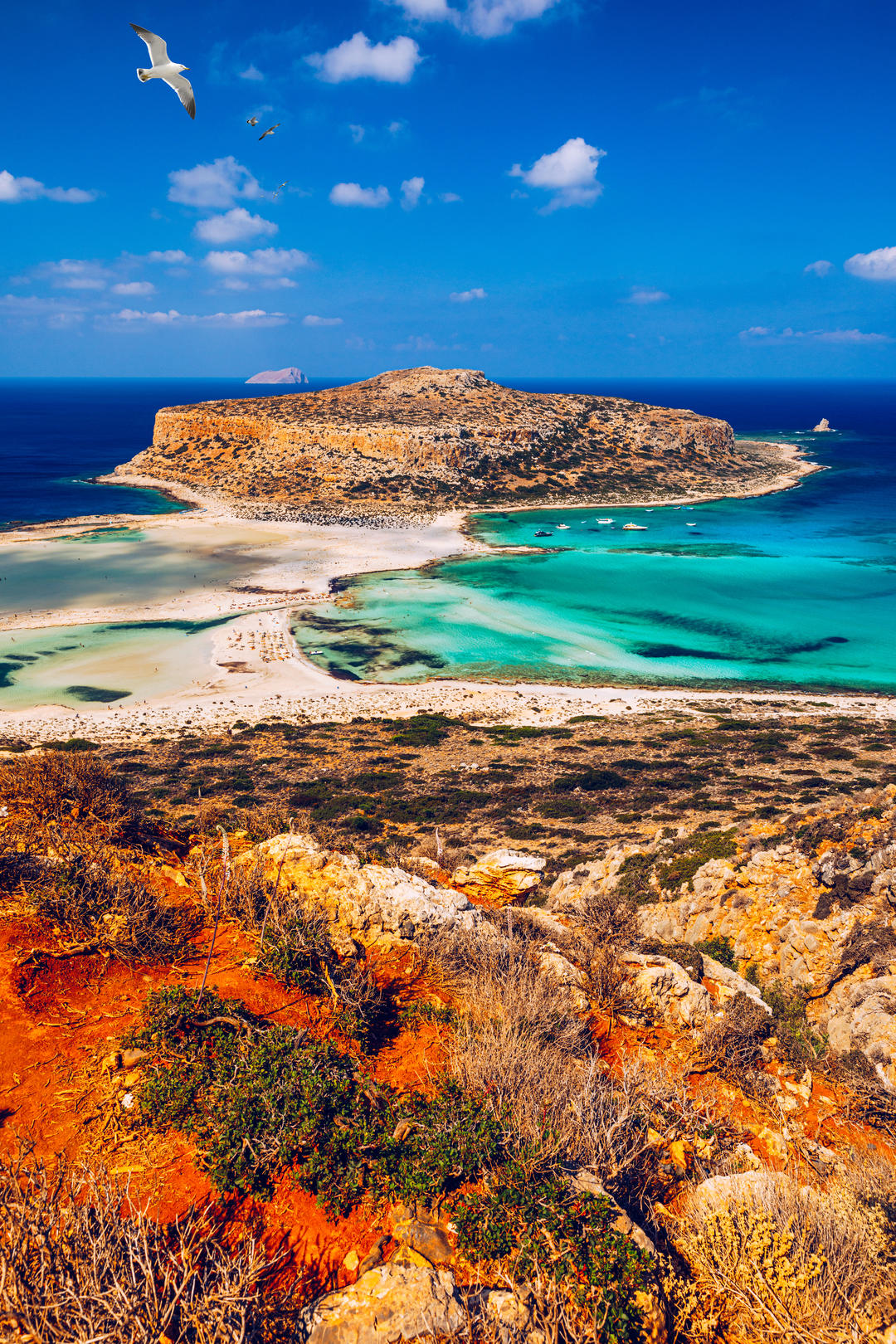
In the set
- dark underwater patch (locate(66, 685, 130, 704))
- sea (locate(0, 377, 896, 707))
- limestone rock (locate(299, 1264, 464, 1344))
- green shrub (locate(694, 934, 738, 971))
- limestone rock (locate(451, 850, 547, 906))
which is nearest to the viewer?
limestone rock (locate(299, 1264, 464, 1344))

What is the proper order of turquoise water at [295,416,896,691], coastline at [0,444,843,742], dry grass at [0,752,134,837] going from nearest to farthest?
dry grass at [0,752,134,837], coastline at [0,444,843,742], turquoise water at [295,416,896,691]

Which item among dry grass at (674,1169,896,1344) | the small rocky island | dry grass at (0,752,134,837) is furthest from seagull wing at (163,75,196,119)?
the small rocky island

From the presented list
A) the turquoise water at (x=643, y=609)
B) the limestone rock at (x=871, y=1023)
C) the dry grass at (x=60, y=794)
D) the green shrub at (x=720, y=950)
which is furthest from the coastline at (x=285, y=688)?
the limestone rock at (x=871, y=1023)

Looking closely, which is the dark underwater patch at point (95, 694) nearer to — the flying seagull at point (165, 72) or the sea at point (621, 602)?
the sea at point (621, 602)

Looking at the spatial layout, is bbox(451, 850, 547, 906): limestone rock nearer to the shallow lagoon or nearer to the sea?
the sea

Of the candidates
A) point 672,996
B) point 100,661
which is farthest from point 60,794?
point 100,661

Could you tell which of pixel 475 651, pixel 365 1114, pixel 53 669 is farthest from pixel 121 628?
pixel 365 1114

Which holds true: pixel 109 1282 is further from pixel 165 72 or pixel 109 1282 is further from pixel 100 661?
pixel 100 661
